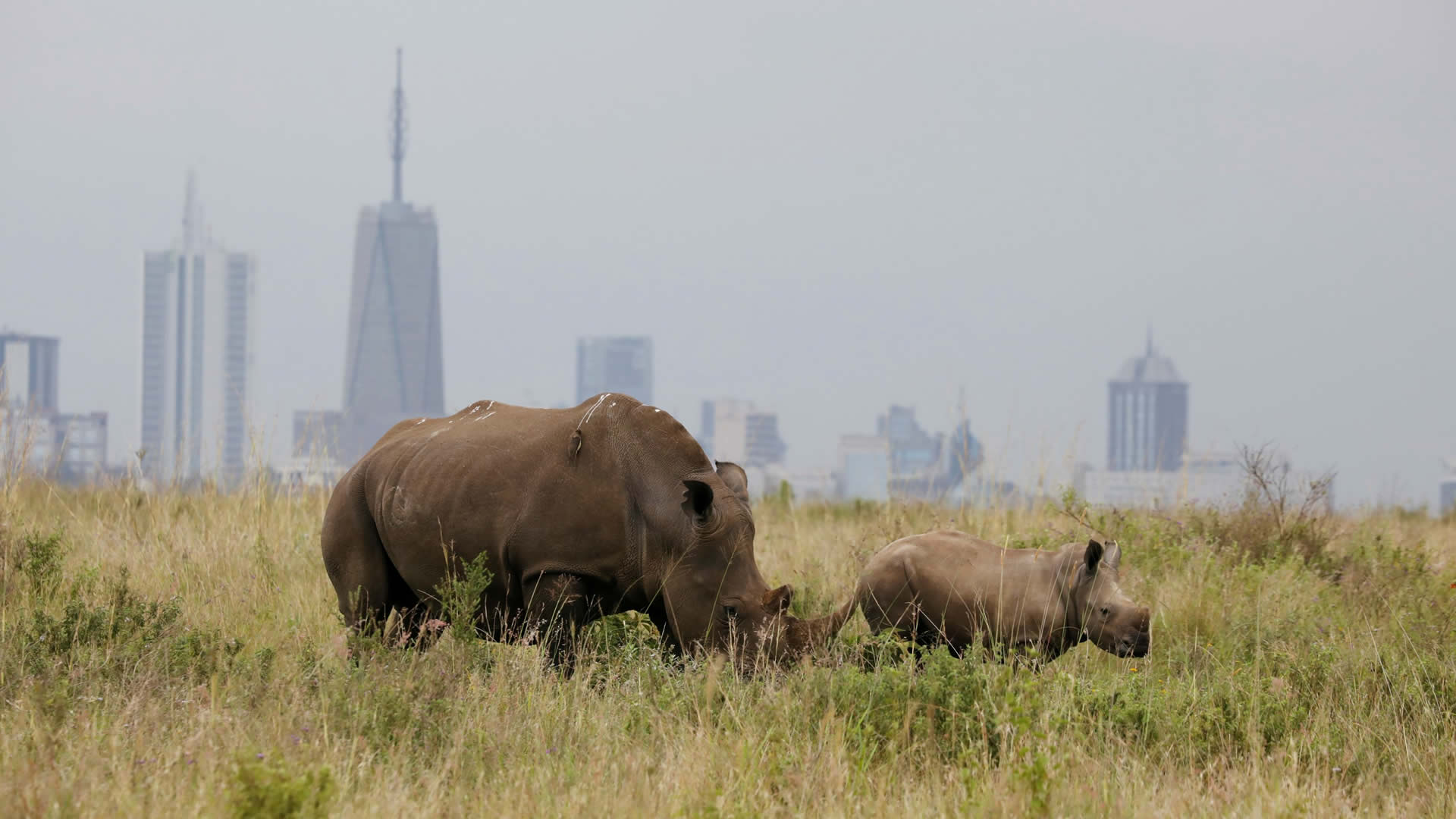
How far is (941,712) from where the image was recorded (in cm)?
525

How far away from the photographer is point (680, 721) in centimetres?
496

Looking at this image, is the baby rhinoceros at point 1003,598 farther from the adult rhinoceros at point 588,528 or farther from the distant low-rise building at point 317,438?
the distant low-rise building at point 317,438

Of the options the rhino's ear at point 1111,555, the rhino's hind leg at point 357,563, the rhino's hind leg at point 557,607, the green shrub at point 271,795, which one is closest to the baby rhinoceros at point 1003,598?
the rhino's ear at point 1111,555

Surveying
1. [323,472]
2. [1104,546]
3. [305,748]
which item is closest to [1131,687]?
[1104,546]

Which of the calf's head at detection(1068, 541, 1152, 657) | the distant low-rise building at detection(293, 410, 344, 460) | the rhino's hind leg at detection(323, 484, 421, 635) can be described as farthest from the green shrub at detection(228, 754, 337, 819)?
the distant low-rise building at detection(293, 410, 344, 460)

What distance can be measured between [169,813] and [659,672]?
91.5 inches

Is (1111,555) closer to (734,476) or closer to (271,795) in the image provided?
(734,476)

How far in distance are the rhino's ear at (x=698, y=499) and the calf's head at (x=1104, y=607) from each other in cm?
190

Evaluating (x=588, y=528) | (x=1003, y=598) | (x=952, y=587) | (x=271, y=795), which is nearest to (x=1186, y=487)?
(x=1003, y=598)

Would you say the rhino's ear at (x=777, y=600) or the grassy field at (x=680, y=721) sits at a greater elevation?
the rhino's ear at (x=777, y=600)

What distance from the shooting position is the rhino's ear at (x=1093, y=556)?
6.12 metres

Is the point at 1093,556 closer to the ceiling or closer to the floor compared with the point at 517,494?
closer to the floor

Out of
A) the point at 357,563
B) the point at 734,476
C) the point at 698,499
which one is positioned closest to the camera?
the point at 698,499

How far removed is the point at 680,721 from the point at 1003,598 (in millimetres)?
2127
